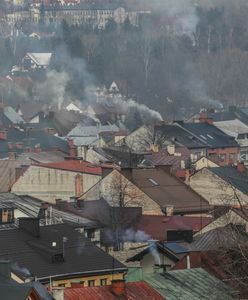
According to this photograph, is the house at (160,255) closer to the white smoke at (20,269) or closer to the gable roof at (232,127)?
the white smoke at (20,269)

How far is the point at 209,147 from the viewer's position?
67.3m

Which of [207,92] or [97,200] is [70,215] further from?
[207,92]

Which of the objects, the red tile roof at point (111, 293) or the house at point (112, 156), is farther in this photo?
the house at point (112, 156)

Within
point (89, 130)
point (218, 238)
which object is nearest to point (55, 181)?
point (218, 238)

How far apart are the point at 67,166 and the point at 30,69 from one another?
232ft

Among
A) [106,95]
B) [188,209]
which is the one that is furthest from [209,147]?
[106,95]

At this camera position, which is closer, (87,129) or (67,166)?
(67,166)

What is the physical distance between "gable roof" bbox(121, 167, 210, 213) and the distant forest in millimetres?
51594

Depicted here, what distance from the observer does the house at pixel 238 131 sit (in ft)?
231

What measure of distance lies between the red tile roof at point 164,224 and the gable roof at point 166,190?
10.1 ft

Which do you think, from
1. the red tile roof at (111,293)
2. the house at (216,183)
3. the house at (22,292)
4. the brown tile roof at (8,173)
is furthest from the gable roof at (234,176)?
the house at (22,292)

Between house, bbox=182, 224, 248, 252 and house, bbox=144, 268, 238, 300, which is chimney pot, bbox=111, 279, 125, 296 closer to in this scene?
house, bbox=144, 268, 238, 300

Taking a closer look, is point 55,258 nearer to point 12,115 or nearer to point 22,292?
point 22,292

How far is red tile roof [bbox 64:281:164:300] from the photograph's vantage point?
A: 23.3 metres
